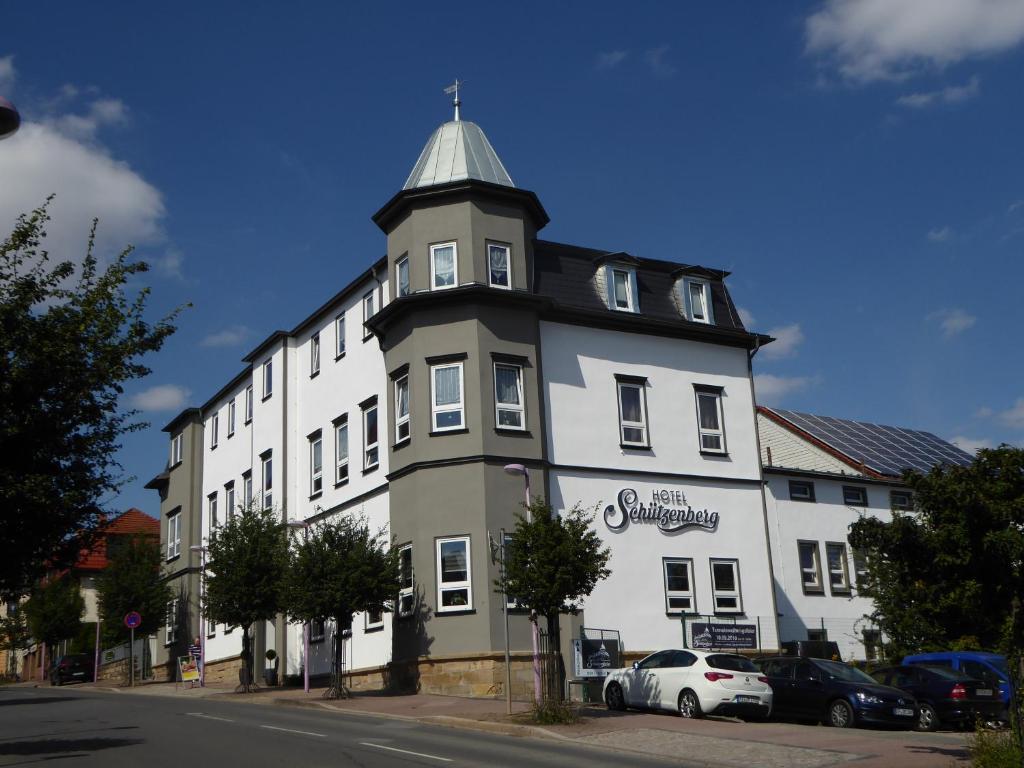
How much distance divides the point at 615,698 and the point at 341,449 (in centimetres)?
1395

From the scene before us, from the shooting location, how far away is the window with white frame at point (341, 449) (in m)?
35.1

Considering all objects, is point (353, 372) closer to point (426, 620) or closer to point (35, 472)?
point (426, 620)

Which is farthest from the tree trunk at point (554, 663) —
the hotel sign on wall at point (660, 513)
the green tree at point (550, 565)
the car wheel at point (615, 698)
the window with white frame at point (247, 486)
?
the window with white frame at point (247, 486)

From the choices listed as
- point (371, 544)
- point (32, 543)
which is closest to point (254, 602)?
point (371, 544)

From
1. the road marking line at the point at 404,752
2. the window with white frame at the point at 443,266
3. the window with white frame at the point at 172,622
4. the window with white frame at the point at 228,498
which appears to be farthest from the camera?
the window with white frame at the point at 172,622

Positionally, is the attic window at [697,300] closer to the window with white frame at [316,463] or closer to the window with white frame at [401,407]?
the window with white frame at [401,407]

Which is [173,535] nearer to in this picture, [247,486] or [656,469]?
[247,486]

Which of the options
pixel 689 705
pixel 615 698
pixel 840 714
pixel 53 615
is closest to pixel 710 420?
pixel 615 698

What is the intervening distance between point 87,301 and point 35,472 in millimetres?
2506

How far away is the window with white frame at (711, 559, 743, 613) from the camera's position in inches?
1272

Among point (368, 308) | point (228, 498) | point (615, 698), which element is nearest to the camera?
point (615, 698)

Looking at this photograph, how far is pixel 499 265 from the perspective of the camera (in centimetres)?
3061

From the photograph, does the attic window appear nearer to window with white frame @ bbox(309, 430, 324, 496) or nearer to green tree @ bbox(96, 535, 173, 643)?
window with white frame @ bbox(309, 430, 324, 496)

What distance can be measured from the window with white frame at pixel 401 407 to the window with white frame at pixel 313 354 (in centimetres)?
792
